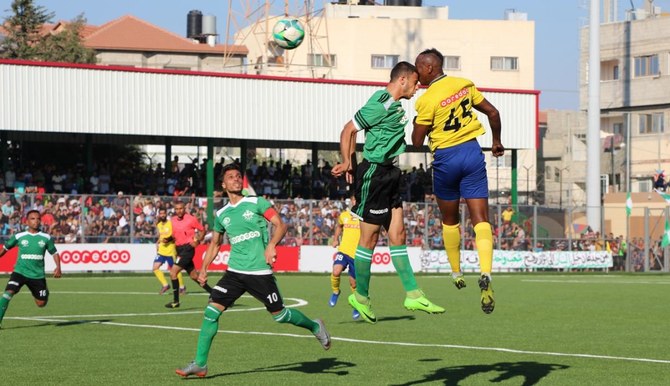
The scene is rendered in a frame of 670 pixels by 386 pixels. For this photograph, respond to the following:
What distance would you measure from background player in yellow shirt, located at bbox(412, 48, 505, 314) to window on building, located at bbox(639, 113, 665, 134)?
71609 mm

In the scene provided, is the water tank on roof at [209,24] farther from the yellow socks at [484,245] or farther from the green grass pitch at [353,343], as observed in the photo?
the yellow socks at [484,245]

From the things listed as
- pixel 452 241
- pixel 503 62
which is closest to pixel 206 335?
pixel 452 241

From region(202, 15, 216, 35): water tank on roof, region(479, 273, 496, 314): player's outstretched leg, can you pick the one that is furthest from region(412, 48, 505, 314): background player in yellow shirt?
region(202, 15, 216, 35): water tank on roof

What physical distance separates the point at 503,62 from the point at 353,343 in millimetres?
89243

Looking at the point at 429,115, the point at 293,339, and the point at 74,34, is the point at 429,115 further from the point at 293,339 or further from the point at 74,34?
the point at 74,34

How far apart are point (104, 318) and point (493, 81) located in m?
85.2

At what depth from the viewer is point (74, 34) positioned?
285 ft

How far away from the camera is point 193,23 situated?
397ft

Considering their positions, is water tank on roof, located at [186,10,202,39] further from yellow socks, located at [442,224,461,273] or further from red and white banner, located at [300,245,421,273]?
yellow socks, located at [442,224,461,273]

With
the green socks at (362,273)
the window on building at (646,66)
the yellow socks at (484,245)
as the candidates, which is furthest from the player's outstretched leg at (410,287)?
the window on building at (646,66)

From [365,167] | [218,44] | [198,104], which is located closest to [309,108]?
[198,104]

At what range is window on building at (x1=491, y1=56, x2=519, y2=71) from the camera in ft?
340

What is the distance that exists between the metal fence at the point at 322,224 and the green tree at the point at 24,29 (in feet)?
138

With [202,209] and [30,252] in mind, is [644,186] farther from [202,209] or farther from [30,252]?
[30,252]
